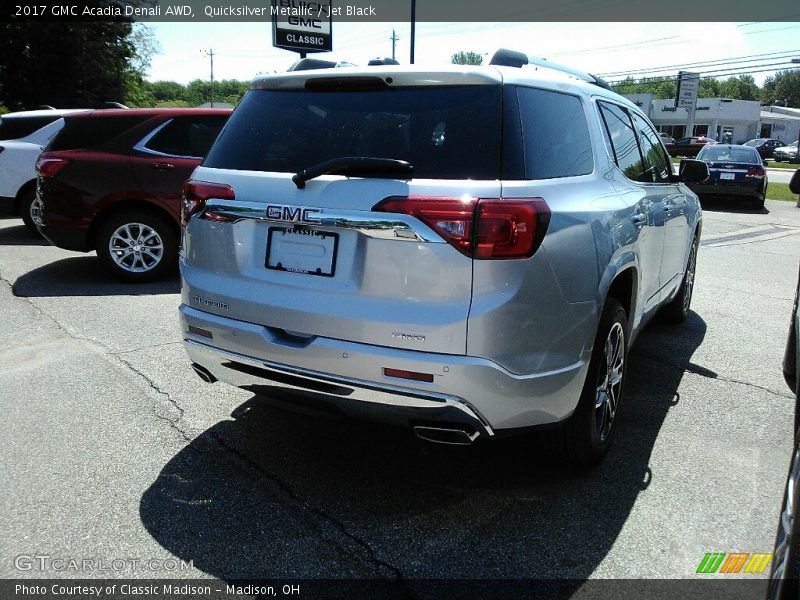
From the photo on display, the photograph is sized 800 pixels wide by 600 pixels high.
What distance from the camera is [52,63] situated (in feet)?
102

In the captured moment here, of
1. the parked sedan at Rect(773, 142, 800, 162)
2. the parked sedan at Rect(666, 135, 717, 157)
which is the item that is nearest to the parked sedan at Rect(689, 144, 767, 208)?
the parked sedan at Rect(666, 135, 717, 157)

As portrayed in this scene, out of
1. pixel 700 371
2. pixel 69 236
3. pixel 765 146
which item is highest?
pixel 765 146

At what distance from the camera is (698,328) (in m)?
5.99

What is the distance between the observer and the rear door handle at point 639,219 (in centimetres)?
353

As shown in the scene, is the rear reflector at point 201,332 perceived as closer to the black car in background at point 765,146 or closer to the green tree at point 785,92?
the black car in background at point 765,146

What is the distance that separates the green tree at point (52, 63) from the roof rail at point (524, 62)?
32.7 m

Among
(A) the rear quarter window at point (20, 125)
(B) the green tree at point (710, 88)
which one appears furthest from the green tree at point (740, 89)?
(A) the rear quarter window at point (20, 125)

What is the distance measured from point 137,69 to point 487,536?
47069 millimetres

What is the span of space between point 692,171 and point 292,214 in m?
3.74

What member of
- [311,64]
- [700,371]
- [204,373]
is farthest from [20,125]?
[700,371]

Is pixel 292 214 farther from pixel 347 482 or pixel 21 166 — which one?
pixel 21 166

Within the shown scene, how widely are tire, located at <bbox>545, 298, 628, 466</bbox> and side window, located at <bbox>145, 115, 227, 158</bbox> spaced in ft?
17.7

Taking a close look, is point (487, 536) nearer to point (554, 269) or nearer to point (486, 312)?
point (486, 312)

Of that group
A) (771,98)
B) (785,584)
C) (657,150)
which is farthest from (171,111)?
(771,98)
